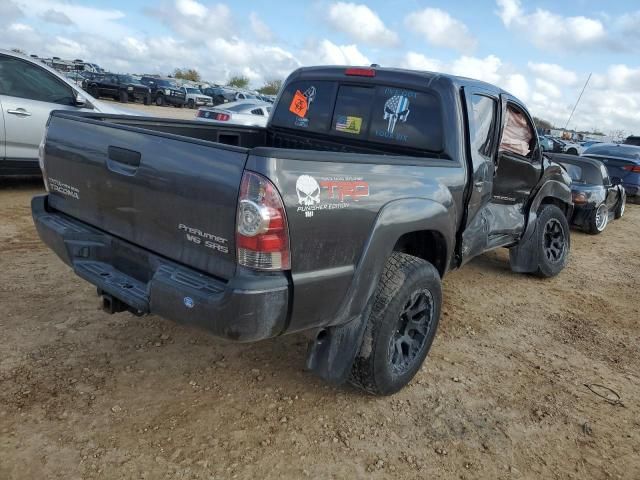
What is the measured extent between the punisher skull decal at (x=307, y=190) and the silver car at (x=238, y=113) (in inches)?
452

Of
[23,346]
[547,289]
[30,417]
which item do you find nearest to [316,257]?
[30,417]

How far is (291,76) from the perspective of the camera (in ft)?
14.9

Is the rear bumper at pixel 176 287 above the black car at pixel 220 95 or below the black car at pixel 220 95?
above

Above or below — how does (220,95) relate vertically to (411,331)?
below

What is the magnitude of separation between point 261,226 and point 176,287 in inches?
20.9

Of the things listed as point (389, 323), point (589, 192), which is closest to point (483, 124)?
point (389, 323)

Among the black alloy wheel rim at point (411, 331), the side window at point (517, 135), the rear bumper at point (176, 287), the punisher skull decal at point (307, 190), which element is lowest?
the black alloy wheel rim at point (411, 331)

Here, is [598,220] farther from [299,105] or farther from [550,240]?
[299,105]

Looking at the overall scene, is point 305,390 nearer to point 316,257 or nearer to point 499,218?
point 316,257

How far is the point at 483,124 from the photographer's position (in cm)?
390

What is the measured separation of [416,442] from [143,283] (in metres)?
1.65

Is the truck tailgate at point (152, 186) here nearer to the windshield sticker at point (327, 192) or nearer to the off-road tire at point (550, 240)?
the windshield sticker at point (327, 192)

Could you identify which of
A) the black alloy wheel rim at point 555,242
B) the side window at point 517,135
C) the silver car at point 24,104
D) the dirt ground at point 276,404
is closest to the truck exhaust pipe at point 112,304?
the dirt ground at point 276,404

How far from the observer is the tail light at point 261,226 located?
2182mm
